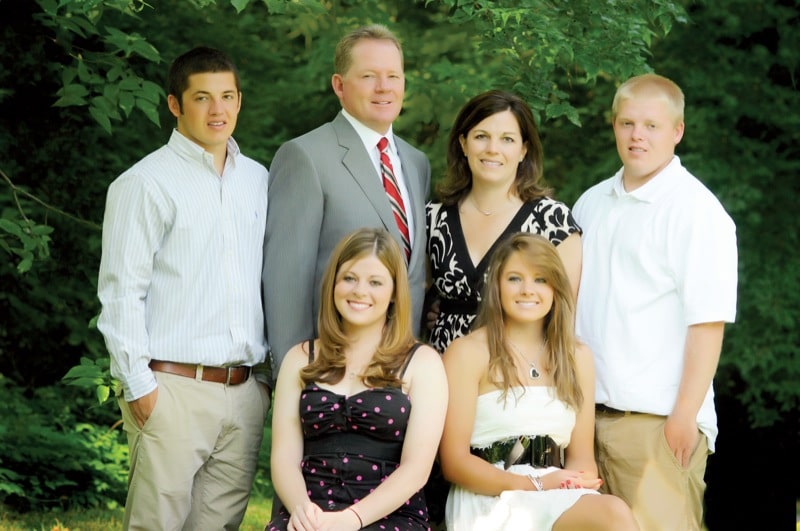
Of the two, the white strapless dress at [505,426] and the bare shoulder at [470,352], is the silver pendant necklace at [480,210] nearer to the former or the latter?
the bare shoulder at [470,352]

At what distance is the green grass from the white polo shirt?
3622 mm

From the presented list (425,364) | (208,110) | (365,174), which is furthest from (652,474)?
(208,110)

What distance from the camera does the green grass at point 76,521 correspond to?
6.61 metres

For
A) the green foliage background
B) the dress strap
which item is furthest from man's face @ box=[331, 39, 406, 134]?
the green foliage background

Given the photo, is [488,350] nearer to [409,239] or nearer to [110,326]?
[409,239]

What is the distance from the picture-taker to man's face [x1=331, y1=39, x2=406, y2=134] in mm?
4172

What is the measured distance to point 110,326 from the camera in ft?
12.5

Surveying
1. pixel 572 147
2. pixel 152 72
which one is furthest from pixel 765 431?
pixel 152 72

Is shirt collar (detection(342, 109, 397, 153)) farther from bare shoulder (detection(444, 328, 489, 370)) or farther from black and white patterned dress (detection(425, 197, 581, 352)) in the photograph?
bare shoulder (detection(444, 328, 489, 370))

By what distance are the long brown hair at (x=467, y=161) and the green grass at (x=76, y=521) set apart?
3382mm

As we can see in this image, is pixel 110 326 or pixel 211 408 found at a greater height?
pixel 110 326

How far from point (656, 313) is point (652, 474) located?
1.83 feet

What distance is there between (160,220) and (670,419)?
1.87 m

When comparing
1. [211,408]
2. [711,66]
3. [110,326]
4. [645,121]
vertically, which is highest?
[711,66]
